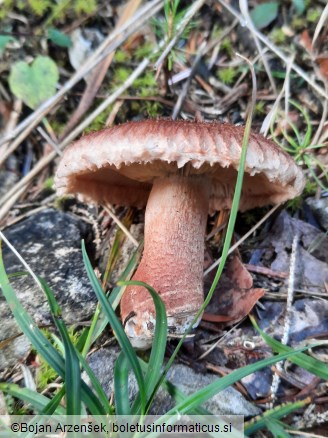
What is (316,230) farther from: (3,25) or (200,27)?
(3,25)

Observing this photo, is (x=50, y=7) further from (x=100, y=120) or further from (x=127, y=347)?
(x=127, y=347)

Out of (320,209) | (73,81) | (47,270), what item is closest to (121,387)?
(47,270)

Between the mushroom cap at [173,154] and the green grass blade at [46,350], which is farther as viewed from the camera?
the mushroom cap at [173,154]

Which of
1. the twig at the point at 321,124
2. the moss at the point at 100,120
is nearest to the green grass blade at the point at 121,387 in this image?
the moss at the point at 100,120

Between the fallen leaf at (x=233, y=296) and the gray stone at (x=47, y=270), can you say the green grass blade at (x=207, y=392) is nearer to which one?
the fallen leaf at (x=233, y=296)

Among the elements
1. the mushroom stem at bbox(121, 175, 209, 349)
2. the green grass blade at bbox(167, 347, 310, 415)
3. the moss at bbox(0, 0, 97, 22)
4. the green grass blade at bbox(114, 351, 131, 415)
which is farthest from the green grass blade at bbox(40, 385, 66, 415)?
the moss at bbox(0, 0, 97, 22)
